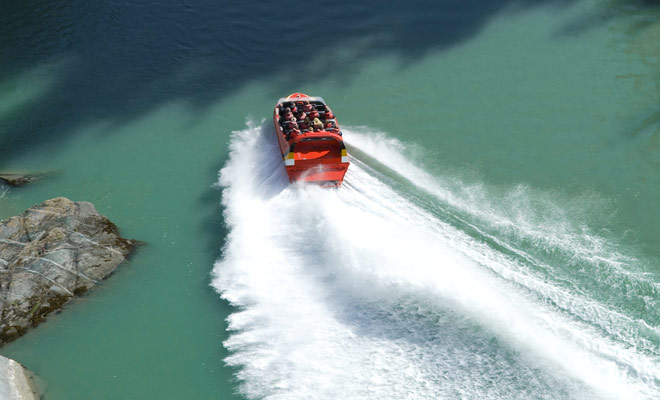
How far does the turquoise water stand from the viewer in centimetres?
1482

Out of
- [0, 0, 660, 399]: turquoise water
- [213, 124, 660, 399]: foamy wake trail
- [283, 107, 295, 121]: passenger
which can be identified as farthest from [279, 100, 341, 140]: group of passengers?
[213, 124, 660, 399]: foamy wake trail

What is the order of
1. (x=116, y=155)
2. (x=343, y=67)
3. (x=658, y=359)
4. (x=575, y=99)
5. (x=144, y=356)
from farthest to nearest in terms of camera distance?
1. (x=343, y=67)
2. (x=575, y=99)
3. (x=116, y=155)
4. (x=144, y=356)
5. (x=658, y=359)

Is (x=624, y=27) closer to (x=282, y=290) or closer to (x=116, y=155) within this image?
(x=282, y=290)

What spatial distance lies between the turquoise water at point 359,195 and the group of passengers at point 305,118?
1238 millimetres

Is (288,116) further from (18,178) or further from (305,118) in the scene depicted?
(18,178)

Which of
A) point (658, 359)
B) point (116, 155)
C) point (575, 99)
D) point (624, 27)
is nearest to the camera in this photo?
point (658, 359)

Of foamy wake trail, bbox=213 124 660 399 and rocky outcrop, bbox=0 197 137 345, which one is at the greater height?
rocky outcrop, bbox=0 197 137 345

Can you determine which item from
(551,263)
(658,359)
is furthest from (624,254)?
(658,359)

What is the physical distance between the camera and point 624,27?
89.5ft

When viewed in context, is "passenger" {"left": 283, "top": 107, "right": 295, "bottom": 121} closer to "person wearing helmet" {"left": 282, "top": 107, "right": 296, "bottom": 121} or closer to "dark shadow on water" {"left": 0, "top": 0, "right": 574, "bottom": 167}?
"person wearing helmet" {"left": 282, "top": 107, "right": 296, "bottom": 121}

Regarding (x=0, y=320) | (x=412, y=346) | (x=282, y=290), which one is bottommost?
(x=412, y=346)

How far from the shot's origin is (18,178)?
2058 centimetres

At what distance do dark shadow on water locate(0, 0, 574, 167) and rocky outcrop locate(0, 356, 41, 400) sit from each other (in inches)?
388

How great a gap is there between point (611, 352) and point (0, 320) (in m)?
15.5
